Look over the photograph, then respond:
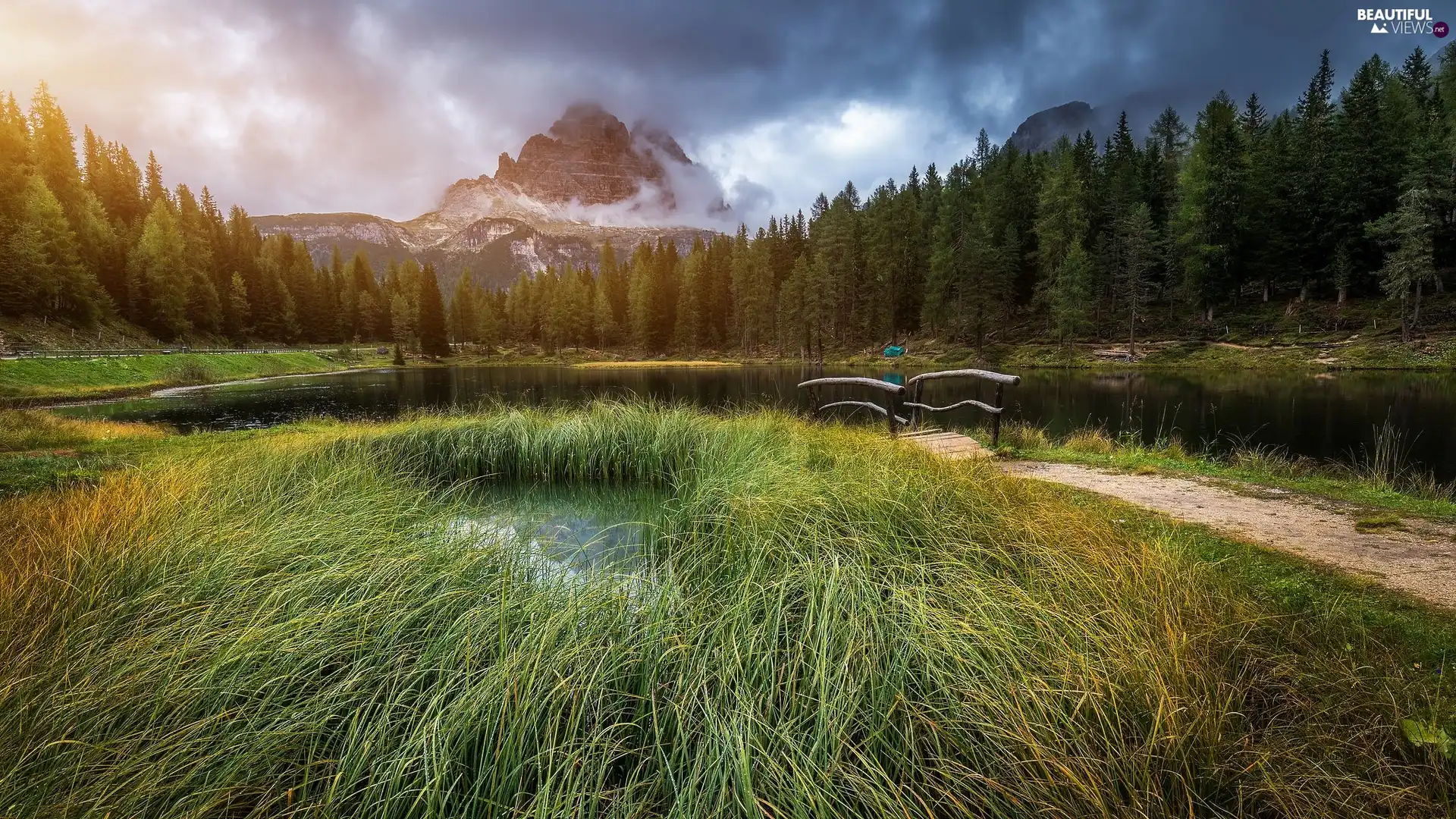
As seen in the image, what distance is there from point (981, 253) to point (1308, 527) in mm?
41137

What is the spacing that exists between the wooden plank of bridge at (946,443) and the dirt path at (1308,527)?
2.49ft

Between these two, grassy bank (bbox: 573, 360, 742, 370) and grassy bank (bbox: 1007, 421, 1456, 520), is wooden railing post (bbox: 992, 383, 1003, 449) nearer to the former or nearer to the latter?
grassy bank (bbox: 1007, 421, 1456, 520)

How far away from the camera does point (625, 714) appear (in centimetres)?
261

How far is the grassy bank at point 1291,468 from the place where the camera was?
245 inches

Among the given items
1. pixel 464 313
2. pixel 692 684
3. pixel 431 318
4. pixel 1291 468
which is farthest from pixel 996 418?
pixel 464 313

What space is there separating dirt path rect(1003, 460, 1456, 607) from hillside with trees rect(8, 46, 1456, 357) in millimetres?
36855

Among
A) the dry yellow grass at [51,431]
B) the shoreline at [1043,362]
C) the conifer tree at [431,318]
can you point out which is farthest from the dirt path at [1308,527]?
the conifer tree at [431,318]

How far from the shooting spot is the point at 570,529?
21.5ft

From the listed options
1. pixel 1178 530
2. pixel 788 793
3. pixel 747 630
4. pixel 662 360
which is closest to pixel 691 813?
pixel 788 793

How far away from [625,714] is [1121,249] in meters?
53.2

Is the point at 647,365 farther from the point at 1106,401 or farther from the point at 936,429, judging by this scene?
the point at 936,429

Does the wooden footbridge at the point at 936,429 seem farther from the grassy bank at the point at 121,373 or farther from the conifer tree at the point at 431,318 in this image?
the conifer tree at the point at 431,318

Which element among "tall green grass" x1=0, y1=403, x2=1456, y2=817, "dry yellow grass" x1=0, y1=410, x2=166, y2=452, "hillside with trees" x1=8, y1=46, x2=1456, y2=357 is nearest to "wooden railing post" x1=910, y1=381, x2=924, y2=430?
"tall green grass" x1=0, y1=403, x2=1456, y2=817

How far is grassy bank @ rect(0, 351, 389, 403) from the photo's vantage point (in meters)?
23.0
